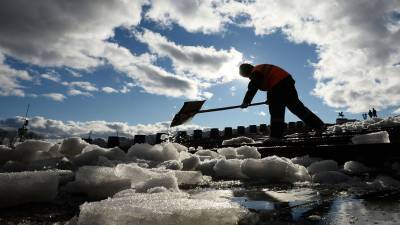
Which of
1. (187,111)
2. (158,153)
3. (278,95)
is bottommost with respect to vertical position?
(158,153)

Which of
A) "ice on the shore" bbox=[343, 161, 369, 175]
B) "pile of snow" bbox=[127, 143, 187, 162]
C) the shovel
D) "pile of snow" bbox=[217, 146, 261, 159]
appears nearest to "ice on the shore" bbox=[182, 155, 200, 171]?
"pile of snow" bbox=[127, 143, 187, 162]

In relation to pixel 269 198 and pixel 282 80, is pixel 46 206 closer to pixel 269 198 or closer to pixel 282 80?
pixel 269 198

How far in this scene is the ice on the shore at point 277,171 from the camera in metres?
3.03

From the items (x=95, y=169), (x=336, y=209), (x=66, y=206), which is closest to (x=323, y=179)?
(x=336, y=209)

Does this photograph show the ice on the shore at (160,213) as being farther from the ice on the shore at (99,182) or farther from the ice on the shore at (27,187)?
the ice on the shore at (99,182)

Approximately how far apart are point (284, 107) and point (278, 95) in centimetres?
30

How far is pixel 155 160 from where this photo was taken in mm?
4293

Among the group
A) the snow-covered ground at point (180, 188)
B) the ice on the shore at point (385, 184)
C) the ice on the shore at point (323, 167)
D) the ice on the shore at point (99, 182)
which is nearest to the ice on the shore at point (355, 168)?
the snow-covered ground at point (180, 188)

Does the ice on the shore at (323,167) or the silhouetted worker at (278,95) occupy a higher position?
the silhouetted worker at (278,95)

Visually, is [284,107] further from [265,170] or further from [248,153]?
[265,170]

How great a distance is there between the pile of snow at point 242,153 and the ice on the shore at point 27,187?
285cm

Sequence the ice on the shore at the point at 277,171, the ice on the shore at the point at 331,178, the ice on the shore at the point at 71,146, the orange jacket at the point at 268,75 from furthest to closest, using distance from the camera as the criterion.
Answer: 1. the orange jacket at the point at 268,75
2. the ice on the shore at the point at 71,146
3. the ice on the shore at the point at 277,171
4. the ice on the shore at the point at 331,178

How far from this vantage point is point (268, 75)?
7742 mm

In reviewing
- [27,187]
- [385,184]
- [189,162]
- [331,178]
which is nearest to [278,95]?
[189,162]
